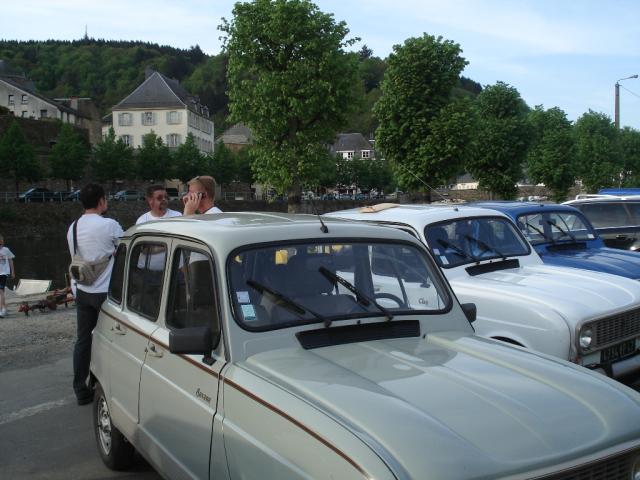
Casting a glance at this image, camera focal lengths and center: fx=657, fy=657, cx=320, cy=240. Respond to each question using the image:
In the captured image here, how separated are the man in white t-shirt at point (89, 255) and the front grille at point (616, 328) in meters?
4.22

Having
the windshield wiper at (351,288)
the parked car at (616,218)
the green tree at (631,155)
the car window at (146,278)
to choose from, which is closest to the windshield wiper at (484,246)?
A: the windshield wiper at (351,288)

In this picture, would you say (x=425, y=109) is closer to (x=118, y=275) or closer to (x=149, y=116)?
(x=118, y=275)

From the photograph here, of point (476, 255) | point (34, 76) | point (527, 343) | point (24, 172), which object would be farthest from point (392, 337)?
point (34, 76)

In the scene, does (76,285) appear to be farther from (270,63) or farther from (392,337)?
(270,63)

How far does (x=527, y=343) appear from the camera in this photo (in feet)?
17.5

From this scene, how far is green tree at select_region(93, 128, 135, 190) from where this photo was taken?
72938 millimetres

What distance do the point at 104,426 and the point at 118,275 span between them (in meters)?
1.15

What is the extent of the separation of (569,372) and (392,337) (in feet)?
2.98

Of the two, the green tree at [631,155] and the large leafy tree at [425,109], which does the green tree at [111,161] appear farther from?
the large leafy tree at [425,109]

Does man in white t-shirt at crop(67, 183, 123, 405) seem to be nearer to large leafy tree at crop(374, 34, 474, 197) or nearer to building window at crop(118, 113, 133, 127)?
large leafy tree at crop(374, 34, 474, 197)

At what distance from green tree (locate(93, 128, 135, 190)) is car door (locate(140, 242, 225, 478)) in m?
72.9

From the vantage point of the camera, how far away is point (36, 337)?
9656mm

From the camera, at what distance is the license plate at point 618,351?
530 centimetres

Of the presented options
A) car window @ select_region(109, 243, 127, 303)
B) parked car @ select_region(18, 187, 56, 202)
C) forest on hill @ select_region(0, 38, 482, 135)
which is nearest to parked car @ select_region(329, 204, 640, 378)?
car window @ select_region(109, 243, 127, 303)
